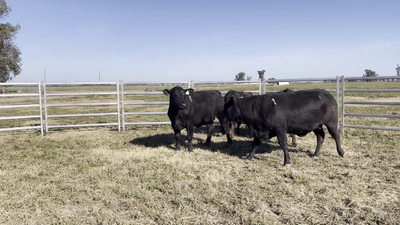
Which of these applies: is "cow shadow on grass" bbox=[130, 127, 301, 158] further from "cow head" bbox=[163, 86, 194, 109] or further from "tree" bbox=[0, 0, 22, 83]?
"tree" bbox=[0, 0, 22, 83]

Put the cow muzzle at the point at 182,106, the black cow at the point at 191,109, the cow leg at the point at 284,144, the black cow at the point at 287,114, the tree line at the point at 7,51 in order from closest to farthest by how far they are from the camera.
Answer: the cow leg at the point at 284,144 → the black cow at the point at 287,114 → the cow muzzle at the point at 182,106 → the black cow at the point at 191,109 → the tree line at the point at 7,51

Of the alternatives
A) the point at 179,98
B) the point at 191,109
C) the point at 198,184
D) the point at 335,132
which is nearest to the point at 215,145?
the point at 191,109

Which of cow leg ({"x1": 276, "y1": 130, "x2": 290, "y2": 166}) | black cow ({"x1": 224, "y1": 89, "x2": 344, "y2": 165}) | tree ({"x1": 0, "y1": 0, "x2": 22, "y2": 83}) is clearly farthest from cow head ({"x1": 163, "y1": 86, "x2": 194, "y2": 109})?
tree ({"x1": 0, "y1": 0, "x2": 22, "y2": 83})

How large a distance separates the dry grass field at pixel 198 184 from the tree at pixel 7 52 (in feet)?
69.7

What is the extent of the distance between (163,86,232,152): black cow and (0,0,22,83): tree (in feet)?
76.2

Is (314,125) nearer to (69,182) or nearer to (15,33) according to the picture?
(69,182)

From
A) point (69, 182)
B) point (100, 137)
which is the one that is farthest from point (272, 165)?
point (100, 137)

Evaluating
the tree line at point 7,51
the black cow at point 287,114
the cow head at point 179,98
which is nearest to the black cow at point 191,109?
the cow head at point 179,98

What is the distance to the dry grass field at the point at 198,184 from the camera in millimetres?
3680

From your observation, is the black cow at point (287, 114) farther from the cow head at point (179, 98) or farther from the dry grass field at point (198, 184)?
the cow head at point (179, 98)

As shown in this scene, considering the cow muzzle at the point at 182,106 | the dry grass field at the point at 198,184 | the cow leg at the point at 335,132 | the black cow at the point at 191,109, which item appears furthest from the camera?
the black cow at the point at 191,109

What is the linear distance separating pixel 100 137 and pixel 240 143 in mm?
4042

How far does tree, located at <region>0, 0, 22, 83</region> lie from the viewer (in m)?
24.5

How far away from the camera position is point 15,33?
25.8 m
